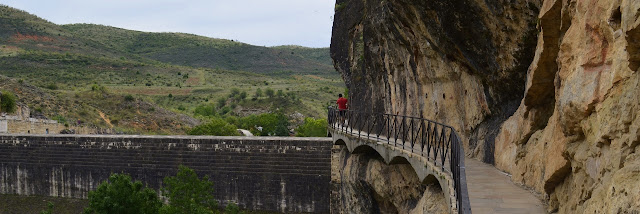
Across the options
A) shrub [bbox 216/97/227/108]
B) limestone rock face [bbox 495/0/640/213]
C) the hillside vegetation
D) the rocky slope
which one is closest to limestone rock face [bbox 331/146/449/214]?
the rocky slope

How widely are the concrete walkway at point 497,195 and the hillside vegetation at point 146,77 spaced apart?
35740 mm

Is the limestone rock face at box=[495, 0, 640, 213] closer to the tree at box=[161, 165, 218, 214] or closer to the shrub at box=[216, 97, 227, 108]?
the tree at box=[161, 165, 218, 214]

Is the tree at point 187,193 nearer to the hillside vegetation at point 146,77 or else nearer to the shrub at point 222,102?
the hillside vegetation at point 146,77

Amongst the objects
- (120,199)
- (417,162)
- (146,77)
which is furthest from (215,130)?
(146,77)

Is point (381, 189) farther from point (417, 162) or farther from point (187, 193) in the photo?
point (187, 193)

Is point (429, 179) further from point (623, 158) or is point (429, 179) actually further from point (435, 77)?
point (623, 158)

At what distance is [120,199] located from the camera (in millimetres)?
16297

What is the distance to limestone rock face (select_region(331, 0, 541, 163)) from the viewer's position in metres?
9.38

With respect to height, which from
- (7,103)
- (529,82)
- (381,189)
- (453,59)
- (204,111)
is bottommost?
(204,111)

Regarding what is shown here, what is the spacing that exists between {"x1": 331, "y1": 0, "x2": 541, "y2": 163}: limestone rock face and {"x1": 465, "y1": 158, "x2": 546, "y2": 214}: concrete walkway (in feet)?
5.65

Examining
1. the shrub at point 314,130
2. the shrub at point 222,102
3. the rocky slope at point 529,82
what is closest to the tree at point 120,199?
the rocky slope at point 529,82

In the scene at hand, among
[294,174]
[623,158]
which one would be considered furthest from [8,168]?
[623,158]

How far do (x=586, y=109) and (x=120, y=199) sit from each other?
13.2m

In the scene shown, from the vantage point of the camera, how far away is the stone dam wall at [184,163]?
73.5ft
